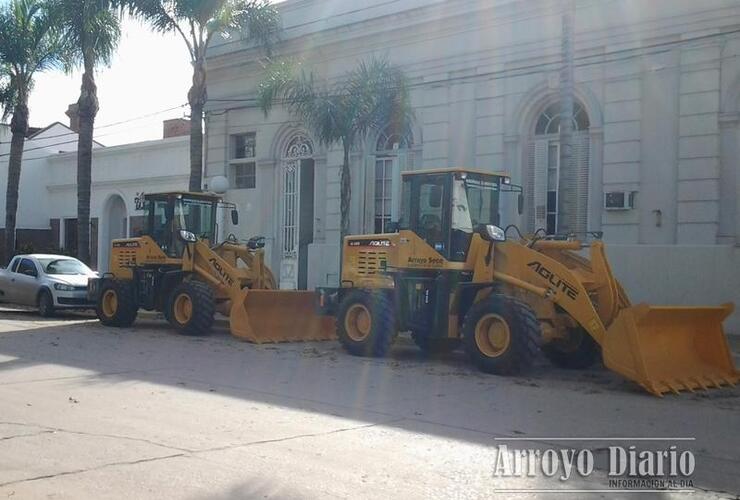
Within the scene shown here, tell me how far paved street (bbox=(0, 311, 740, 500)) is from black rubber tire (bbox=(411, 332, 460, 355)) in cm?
35

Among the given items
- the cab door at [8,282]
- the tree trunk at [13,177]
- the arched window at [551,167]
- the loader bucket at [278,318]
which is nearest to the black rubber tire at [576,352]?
the loader bucket at [278,318]

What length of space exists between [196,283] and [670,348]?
31.1 feet

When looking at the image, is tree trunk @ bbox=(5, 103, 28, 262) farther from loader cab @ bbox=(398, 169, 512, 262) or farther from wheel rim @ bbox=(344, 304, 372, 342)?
loader cab @ bbox=(398, 169, 512, 262)

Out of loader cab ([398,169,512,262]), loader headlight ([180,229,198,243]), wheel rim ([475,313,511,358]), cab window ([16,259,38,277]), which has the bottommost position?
wheel rim ([475,313,511,358])

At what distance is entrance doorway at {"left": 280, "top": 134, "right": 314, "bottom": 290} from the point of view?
26.0 meters

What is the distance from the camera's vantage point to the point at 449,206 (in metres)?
13.9

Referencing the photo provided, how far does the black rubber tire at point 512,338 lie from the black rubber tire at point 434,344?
1868 millimetres

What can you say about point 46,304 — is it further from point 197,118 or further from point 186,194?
point 197,118

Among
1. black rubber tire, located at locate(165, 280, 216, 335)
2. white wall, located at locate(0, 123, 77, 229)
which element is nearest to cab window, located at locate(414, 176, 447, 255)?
black rubber tire, located at locate(165, 280, 216, 335)

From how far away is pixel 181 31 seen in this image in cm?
2359

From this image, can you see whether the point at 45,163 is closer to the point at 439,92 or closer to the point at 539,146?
the point at 439,92

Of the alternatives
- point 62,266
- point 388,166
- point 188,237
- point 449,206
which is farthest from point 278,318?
point 62,266

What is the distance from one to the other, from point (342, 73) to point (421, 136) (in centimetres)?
329

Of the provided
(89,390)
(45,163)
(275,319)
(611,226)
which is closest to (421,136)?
(611,226)
